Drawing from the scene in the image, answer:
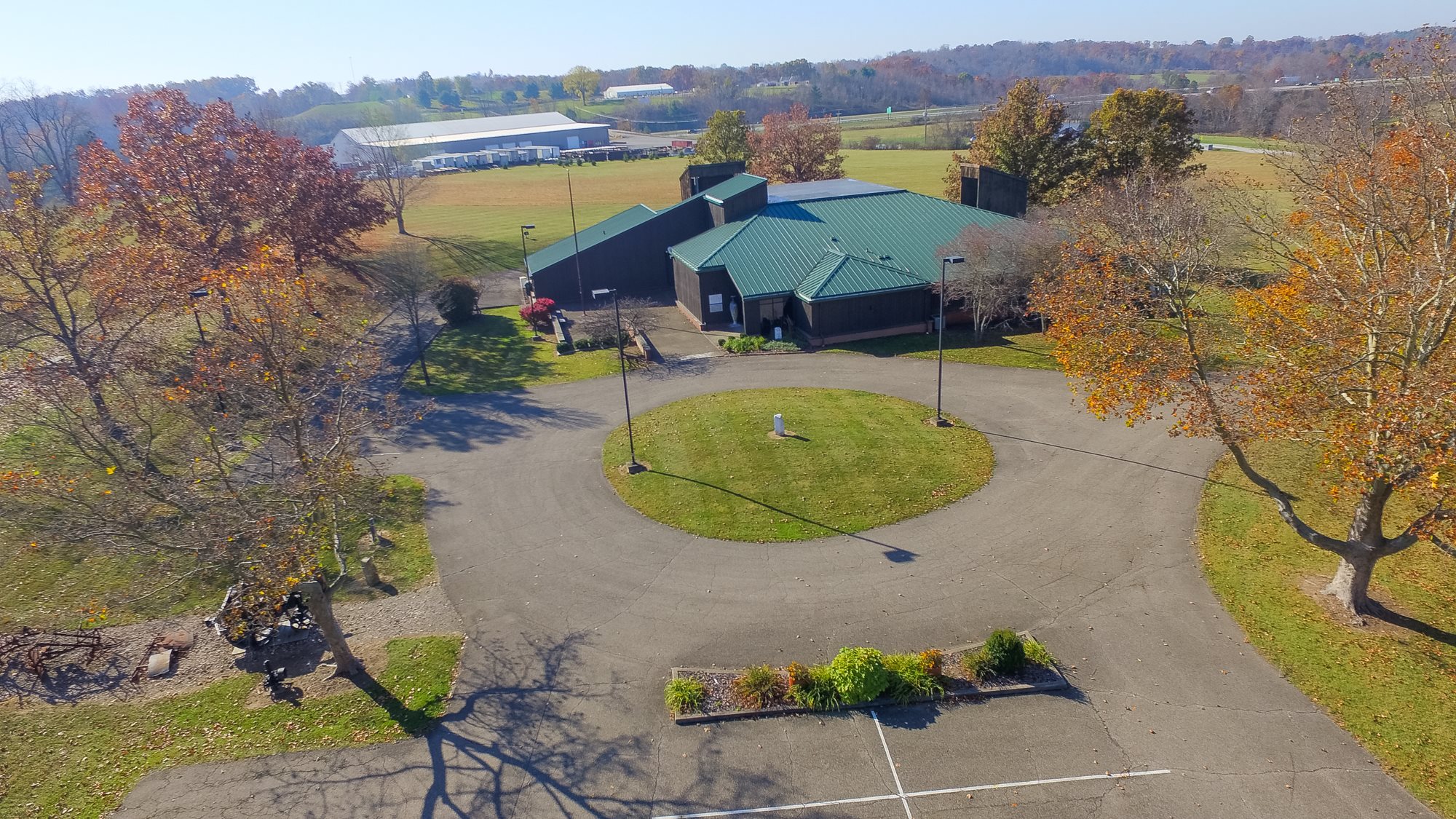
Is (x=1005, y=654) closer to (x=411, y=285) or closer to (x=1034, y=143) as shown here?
(x=411, y=285)

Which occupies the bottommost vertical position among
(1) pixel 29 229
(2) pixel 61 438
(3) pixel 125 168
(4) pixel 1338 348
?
(2) pixel 61 438

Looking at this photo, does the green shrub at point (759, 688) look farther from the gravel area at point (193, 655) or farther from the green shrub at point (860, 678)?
the gravel area at point (193, 655)

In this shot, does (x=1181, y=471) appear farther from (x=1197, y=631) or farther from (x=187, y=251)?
(x=187, y=251)

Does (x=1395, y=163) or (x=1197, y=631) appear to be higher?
(x=1395, y=163)

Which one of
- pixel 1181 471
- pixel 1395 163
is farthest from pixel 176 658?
pixel 1395 163

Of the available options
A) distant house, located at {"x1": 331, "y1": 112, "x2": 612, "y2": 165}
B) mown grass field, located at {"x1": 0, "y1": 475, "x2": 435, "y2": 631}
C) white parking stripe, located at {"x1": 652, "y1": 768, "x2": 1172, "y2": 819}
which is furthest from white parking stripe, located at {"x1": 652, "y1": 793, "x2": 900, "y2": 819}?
distant house, located at {"x1": 331, "y1": 112, "x2": 612, "y2": 165}

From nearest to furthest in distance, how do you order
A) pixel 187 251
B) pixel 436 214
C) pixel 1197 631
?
1. pixel 1197 631
2. pixel 187 251
3. pixel 436 214

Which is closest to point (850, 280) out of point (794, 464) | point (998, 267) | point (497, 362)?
point (998, 267)
